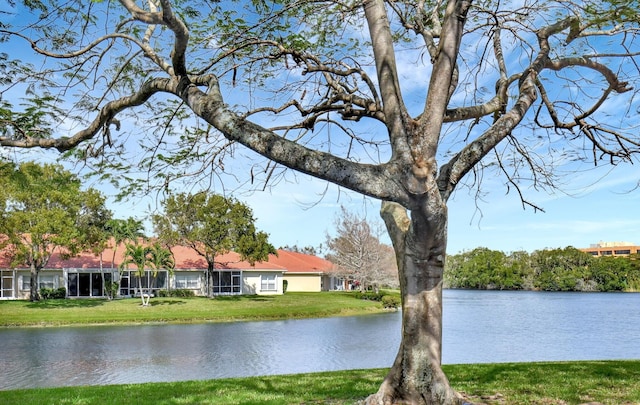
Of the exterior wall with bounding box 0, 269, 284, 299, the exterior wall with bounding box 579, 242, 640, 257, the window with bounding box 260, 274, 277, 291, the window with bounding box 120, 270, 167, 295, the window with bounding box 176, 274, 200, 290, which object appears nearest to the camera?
the exterior wall with bounding box 0, 269, 284, 299

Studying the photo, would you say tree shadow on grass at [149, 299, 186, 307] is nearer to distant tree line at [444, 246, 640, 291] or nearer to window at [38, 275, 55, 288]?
window at [38, 275, 55, 288]

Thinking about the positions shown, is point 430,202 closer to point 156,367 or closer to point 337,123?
point 337,123

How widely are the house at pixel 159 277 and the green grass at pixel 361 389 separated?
29473mm

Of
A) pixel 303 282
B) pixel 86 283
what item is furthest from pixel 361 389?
pixel 303 282

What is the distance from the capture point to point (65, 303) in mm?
34875

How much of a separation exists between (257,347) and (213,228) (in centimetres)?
2170

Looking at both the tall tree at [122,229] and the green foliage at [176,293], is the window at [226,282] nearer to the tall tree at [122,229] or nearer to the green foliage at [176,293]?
the green foliage at [176,293]

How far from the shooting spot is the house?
39447mm

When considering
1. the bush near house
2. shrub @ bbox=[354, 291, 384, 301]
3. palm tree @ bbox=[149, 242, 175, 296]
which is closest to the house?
palm tree @ bbox=[149, 242, 175, 296]

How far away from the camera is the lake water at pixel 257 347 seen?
14.9 metres

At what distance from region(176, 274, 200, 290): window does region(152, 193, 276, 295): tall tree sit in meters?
5.16

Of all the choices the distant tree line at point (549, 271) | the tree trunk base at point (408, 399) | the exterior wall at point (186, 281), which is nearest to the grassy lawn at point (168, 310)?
the exterior wall at point (186, 281)

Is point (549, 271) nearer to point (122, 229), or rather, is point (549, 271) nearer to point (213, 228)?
point (213, 228)

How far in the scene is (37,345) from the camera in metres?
20.6
